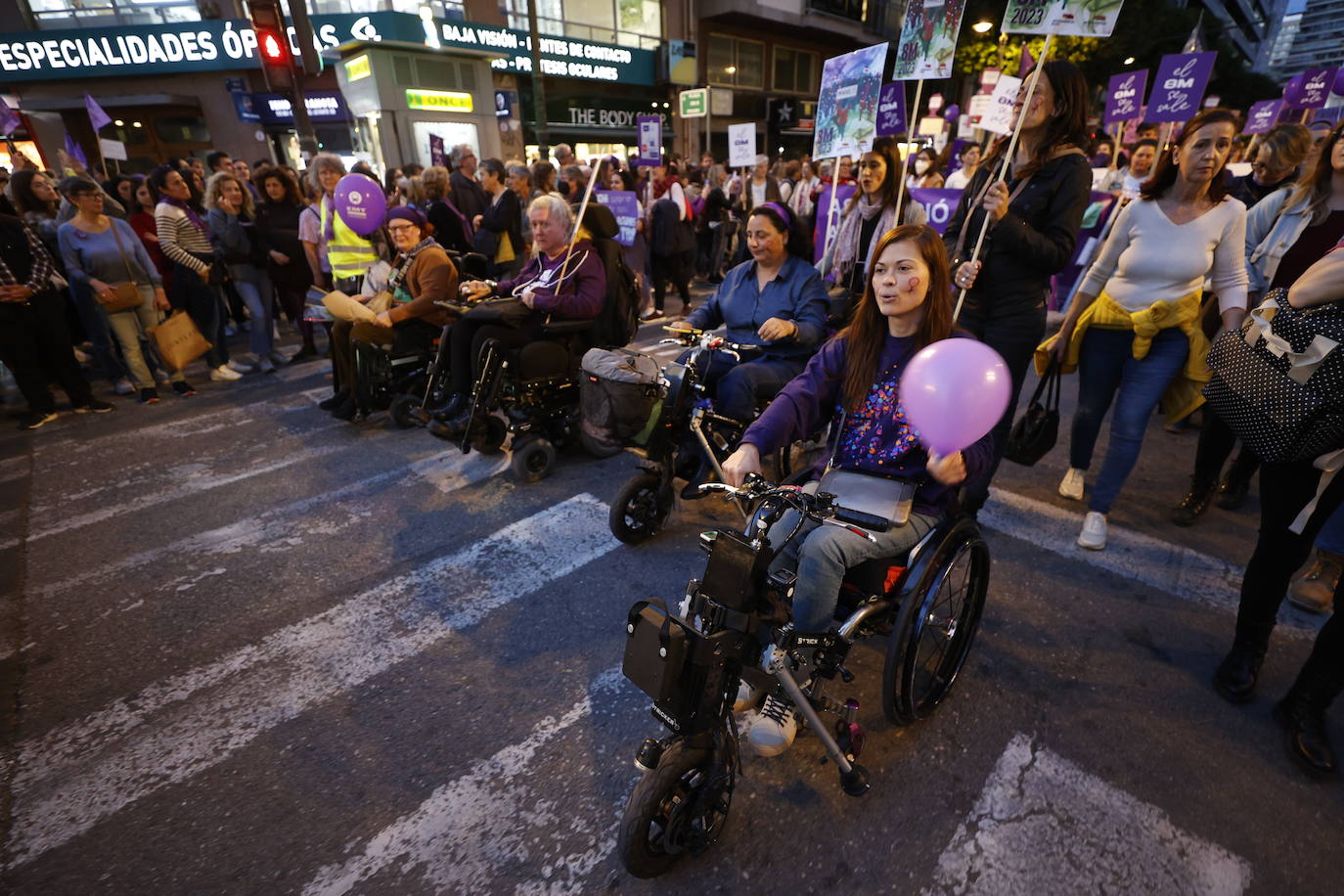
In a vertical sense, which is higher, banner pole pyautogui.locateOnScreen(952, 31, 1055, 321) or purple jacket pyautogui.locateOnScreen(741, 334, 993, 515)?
banner pole pyautogui.locateOnScreen(952, 31, 1055, 321)

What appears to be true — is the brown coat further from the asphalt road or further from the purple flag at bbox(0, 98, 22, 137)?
the purple flag at bbox(0, 98, 22, 137)

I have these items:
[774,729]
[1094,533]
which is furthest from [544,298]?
[1094,533]

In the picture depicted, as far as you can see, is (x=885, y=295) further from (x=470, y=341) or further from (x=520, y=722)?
(x=470, y=341)

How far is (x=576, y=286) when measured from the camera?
4637 mm

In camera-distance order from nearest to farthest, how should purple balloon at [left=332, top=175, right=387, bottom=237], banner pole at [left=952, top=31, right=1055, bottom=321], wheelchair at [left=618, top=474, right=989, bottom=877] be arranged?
wheelchair at [left=618, top=474, right=989, bottom=877] < banner pole at [left=952, top=31, right=1055, bottom=321] < purple balloon at [left=332, top=175, right=387, bottom=237]

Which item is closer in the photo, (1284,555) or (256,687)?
(1284,555)

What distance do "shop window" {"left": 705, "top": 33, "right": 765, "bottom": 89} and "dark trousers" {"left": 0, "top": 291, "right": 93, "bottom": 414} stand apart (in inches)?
1049

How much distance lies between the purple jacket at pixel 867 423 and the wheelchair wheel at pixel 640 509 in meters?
1.47

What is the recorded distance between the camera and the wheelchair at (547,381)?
4.51 m

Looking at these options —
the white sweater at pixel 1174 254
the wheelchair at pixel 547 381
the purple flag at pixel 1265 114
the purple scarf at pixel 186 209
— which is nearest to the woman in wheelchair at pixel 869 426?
the white sweater at pixel 1174 254

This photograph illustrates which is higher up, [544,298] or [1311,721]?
[544,298]

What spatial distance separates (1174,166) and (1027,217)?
2.44 ft

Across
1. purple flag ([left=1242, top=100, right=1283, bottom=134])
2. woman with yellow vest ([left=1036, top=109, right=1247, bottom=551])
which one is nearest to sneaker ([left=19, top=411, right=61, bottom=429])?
woman with yellow vest ([left=1036, top=109, right=1247, bottom=551])

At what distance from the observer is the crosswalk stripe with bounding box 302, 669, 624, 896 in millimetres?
1985
